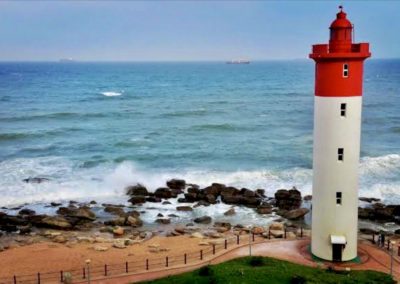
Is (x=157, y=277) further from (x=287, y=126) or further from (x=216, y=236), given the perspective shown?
(x=287, y=126)

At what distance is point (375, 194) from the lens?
34.4 m

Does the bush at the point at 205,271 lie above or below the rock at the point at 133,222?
above

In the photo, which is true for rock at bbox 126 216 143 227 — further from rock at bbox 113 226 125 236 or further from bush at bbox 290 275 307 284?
bush at bbox 290 275 307 284

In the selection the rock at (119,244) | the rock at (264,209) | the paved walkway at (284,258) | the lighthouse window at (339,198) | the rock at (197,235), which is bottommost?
the rock at (119,244)

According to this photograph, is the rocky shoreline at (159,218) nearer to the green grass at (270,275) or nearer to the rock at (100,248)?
the rock at (100,248)

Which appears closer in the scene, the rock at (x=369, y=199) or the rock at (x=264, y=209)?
the rock at (x=264, y=209)

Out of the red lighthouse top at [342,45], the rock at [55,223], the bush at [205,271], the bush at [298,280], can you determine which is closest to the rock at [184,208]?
the rock at [55,223]

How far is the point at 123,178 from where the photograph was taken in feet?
128

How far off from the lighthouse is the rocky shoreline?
204 inches

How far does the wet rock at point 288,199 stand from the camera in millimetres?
32119

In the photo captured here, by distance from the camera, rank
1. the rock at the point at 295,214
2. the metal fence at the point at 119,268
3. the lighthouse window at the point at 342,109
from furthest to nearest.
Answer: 1. the rock at the point at 295,214
2. the metal fence at the point at 119,268
3. the lighthouse window at the point at 342,109

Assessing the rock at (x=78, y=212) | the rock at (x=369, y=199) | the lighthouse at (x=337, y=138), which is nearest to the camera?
the lighthouse at (x=337, y=138)

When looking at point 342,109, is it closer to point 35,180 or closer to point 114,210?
point 114,210

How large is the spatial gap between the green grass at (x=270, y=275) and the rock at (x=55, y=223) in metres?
11.9
